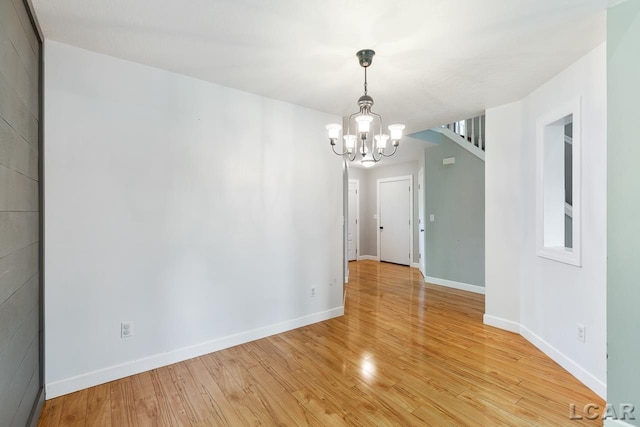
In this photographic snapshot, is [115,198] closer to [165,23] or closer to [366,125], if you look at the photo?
[165,23]

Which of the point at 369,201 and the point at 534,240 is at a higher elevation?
the point at 369,201

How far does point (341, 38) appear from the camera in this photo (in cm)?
199

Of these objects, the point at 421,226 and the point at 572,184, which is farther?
the point at 421,226

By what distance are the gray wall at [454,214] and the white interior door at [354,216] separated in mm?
2375

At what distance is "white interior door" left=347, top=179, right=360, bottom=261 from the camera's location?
7.59 meters

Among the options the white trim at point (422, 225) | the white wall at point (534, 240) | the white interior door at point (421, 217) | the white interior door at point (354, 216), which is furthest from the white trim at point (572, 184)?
the white interior door at point (354, 216)

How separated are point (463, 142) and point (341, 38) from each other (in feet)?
11.5

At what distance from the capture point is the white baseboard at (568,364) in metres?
Answer: 2.07

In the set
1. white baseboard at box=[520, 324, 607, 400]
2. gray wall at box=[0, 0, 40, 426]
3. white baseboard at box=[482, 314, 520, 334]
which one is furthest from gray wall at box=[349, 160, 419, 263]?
gray wall at box=[0, 0, 40, 426]

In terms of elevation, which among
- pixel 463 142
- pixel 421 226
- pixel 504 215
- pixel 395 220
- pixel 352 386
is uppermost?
pixel 463 142

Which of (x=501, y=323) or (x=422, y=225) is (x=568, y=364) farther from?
(x=422, y=225)

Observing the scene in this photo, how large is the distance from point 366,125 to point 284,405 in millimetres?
1986

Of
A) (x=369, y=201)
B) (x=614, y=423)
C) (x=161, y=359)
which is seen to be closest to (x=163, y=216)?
(x=161, y=359)

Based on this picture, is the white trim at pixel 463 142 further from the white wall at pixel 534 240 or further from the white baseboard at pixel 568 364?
the white baseboard at pixel 568 364
